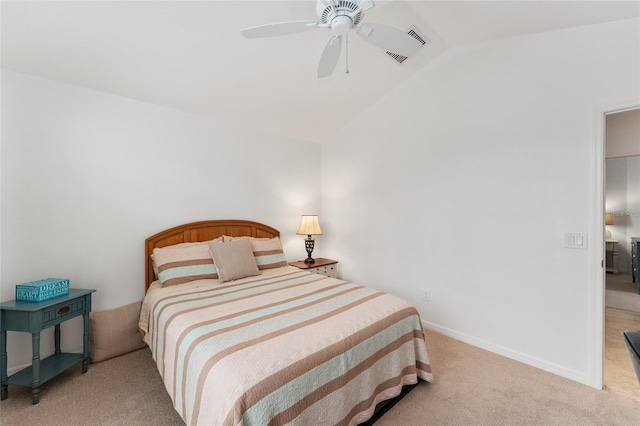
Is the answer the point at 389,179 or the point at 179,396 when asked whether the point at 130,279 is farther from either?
the point at 389,179

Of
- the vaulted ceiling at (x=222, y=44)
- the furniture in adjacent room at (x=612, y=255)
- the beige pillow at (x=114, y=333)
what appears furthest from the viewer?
the furniture in adjacent room at (x=612, y=255)

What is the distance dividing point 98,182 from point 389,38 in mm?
2750

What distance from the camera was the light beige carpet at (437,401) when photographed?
1.75 metres

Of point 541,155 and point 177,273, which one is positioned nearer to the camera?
point 541,155

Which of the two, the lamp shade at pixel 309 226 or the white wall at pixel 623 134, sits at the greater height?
the white wall at pixel 623 134

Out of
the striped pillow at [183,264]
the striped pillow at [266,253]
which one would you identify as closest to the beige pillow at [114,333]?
the striped pillow at [183,264]

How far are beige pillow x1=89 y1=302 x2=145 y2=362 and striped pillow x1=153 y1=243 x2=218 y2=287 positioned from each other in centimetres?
48

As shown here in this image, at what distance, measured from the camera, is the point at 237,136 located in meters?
3.46

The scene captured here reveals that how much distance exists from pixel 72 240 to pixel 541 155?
4.15 meters

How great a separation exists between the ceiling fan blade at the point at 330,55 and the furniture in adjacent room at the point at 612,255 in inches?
162

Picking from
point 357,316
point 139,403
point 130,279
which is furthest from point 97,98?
point 357,316

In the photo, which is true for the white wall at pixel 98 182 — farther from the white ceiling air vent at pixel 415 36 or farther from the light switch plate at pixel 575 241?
the light switch plate at pixel 575 241

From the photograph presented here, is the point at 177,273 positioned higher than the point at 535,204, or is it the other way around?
the point at 535,204

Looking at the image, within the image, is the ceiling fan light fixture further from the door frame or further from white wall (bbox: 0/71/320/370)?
white wall (bbox: 0/71/320/370)
